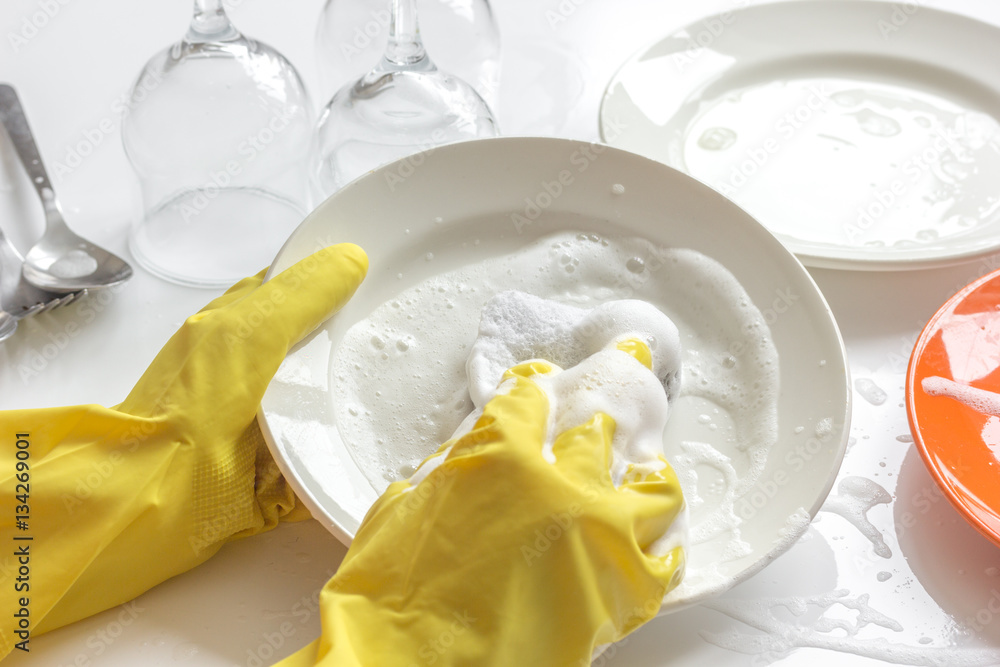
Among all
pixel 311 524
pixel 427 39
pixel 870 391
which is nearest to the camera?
pixel 311 524

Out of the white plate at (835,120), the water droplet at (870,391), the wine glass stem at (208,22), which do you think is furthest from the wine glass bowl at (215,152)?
the water droplet at (870,391)

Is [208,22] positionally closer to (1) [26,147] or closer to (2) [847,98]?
(1) [26,147]

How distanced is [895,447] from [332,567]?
455 millimetres

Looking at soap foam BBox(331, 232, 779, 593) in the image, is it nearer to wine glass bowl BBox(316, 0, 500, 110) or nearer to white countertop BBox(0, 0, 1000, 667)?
white countertop BBox(0, 0, 1000, 667)

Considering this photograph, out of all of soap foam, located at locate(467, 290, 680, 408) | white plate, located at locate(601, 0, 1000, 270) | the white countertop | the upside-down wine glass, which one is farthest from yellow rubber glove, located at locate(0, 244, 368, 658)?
white plate, located at locate(601, 0, 1000, 270)

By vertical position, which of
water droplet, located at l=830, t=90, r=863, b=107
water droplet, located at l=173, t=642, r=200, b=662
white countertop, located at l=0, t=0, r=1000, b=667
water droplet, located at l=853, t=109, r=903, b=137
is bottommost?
water droplet, located at l=173, t=642, r=200, b=662

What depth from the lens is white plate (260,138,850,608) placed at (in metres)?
0.57

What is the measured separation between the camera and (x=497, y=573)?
456 mm

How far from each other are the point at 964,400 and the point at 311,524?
505 mm

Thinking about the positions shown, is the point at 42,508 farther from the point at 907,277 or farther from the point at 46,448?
the point at 907,277

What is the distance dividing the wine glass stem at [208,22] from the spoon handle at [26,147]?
8.0 inches

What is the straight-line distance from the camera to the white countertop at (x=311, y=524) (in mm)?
561

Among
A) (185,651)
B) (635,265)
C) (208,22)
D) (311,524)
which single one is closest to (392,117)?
(208,22)

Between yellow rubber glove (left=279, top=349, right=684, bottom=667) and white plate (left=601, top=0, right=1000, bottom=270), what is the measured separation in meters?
0.40
